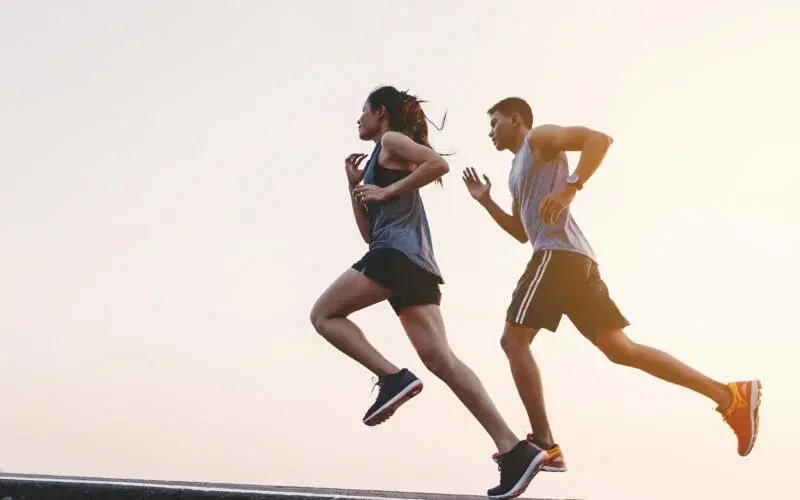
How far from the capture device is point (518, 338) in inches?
222

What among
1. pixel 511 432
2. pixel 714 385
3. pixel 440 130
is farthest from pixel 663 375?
pixel 440 130

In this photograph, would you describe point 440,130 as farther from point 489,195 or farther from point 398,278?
point 398,278

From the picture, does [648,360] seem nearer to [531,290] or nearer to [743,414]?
[743,414]

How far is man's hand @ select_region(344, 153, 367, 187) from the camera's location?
5543mm

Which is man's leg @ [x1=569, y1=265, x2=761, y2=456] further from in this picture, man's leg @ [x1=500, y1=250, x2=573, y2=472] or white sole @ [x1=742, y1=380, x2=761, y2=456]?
man's leg @ [x1=500, y1=250, x2=573, y2=472]

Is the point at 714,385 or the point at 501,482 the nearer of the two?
the point at 501,482

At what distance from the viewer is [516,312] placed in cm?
559

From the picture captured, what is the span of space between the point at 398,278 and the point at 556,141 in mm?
1364

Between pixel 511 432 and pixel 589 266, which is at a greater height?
pixel 589 266

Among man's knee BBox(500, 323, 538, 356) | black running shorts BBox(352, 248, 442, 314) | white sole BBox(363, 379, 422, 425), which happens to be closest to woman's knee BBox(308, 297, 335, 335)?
black running shorts BBox(352, 248, 442, 314)

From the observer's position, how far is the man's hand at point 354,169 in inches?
218

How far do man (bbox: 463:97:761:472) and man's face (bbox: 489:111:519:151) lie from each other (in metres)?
0.23

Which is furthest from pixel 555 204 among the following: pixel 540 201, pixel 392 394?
pixel 392 394

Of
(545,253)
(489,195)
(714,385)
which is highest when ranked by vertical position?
(489,195)
